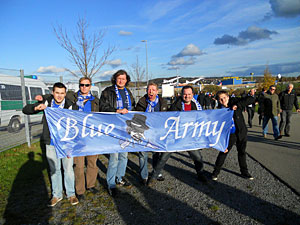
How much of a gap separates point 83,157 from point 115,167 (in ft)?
2.03

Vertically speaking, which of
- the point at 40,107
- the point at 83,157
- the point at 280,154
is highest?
the point at 40,107

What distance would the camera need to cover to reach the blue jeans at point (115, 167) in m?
3.87

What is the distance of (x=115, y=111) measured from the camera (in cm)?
391

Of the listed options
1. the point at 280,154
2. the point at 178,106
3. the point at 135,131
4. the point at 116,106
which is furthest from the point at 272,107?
the point at 116,106

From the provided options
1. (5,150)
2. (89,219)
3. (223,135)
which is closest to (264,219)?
(223,135)

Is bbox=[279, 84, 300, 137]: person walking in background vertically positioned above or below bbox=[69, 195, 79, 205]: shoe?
above

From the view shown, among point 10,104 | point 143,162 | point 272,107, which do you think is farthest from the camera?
point 10,104

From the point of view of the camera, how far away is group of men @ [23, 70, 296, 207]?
11.5 ft

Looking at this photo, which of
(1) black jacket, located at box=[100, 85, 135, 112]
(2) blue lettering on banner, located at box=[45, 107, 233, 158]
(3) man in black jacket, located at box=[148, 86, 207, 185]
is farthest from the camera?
(3) man in black jacket, located at box=[148, 86, 207, 185]

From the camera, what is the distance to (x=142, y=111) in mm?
4199

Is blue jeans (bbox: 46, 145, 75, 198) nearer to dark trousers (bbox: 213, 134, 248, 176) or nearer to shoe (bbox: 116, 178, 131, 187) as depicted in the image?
shoe (bbox: 116, 178, 131, 187)

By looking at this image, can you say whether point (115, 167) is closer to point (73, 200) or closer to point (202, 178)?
point (73, 200)

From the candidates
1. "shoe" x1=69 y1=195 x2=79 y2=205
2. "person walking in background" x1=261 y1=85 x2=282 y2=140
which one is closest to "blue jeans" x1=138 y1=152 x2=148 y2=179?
"shoe" x1=69 y1=195 x2=79 y2=205

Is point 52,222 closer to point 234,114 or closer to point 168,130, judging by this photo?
point 168,130
